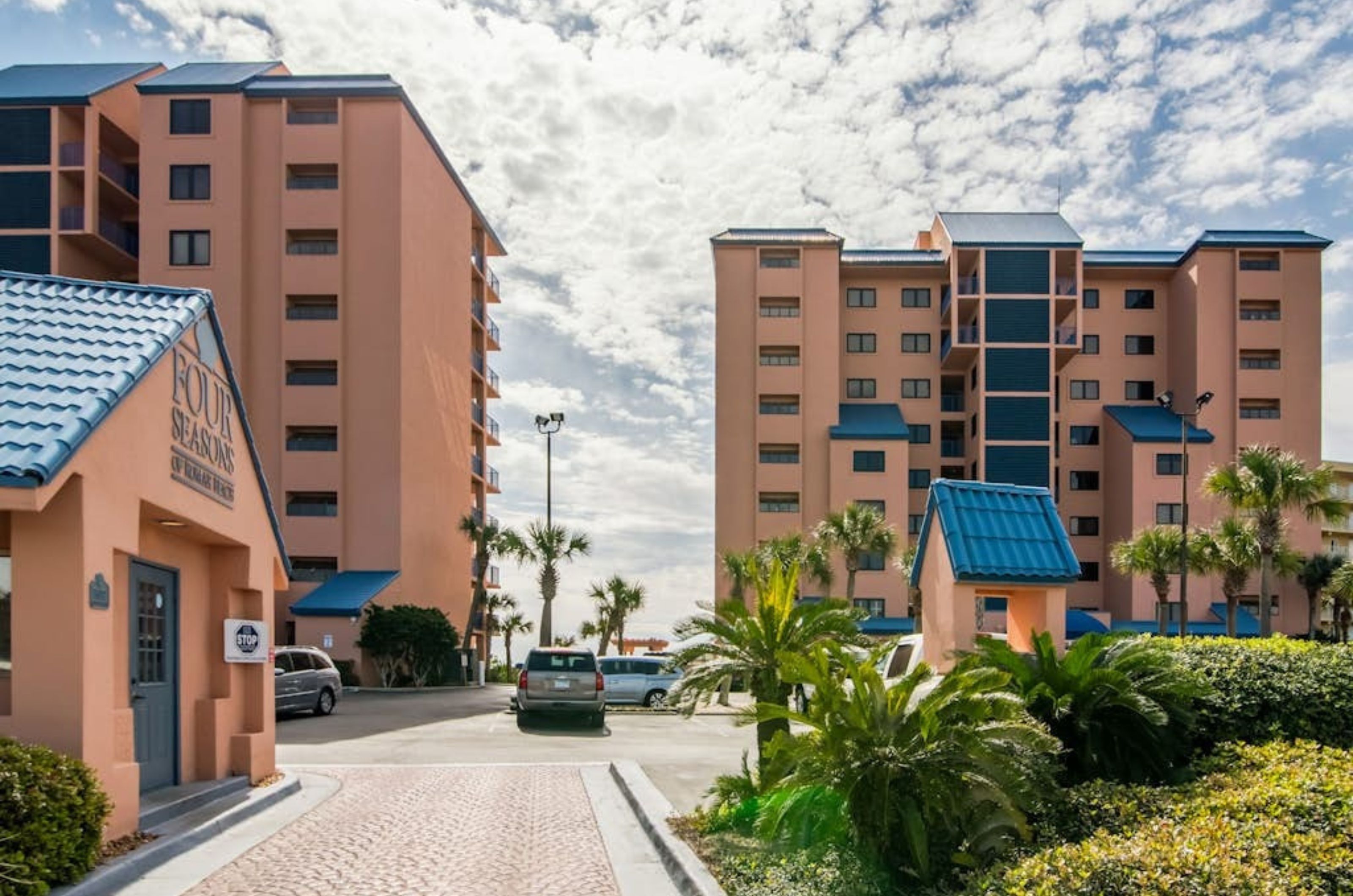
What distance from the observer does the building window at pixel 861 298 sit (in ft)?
207

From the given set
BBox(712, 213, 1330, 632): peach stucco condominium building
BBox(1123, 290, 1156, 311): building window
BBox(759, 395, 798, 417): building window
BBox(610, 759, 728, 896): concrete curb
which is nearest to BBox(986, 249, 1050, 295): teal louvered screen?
BBox(712, 213, 1330, 632): peach stucco condominium building

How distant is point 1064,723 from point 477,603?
4289cm

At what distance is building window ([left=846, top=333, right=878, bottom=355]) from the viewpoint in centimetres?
6284

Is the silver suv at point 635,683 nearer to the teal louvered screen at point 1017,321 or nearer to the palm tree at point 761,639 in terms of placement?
the palm tree at point 761,639

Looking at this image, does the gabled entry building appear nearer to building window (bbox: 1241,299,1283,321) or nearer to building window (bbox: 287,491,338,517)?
building window (bbox: 287,491,338,517)

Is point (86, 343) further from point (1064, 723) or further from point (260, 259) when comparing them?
point (260, 259)

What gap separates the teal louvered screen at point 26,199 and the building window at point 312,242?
10.3 meters

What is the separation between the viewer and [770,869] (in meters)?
8.08

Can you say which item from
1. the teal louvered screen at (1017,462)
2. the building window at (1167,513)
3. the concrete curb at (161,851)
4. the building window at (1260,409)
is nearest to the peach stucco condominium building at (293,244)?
the teal louvered screen at (1017,462)

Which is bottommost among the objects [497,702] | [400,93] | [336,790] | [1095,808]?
[497,702]

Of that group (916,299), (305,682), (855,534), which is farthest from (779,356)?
(305,682)

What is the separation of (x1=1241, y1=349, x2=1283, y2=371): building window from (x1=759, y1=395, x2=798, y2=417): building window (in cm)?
2417

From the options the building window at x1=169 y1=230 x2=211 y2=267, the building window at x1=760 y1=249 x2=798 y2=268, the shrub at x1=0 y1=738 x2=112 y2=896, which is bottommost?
the shrub at x1=0 y1=738 x2=112 y2=896

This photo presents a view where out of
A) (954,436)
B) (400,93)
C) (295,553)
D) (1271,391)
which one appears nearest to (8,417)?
(295,553)
